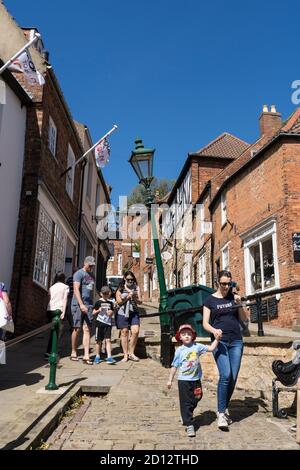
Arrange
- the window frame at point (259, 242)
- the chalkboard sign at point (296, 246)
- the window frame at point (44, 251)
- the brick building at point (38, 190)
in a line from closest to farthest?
the brick building at point (38, 190) → the window frame at point (44, 251) → the chalkboard sign at point (296, 246) → the window frame at point (259, 242)

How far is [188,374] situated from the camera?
16.7 ft

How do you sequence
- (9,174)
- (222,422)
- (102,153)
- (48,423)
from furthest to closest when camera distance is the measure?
(102,153) → (9,174) → (222,422) → (48,423)

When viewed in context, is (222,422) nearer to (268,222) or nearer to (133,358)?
(133,358)

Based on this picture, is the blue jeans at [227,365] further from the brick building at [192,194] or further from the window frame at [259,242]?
the brick building at [192,194]

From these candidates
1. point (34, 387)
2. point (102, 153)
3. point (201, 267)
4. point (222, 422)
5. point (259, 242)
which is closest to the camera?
point (222, 422)

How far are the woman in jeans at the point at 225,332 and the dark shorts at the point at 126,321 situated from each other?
302 cm

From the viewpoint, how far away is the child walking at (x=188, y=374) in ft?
16.0

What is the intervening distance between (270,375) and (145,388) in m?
1.89

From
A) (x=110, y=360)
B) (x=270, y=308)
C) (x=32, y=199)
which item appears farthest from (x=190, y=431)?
(x=270, y=308)

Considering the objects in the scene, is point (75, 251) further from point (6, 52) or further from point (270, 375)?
point (270, 375)

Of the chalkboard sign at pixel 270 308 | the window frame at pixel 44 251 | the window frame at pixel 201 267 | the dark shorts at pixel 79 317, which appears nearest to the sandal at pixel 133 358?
the dark shorts at pixel 79 317

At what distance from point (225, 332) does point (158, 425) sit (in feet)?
4.26

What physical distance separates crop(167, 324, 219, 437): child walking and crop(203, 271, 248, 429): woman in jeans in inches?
8.5

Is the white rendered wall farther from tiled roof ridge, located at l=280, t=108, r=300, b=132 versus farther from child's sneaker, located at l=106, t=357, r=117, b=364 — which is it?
tiled roof ridge, located at l=280, t=108, r=300, b=132
